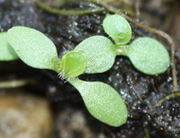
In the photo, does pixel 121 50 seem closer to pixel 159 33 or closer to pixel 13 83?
pixel 159 33

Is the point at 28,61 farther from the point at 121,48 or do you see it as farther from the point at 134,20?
the point at 134,20

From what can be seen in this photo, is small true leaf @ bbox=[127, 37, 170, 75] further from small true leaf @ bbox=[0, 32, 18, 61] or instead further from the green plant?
small true leaf @ bbox=[0, 32, 18, 61]

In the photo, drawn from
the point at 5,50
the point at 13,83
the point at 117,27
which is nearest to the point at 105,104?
the point at 117,27

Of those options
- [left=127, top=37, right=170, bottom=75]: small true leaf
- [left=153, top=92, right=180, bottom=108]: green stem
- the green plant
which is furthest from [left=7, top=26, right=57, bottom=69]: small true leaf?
[left=153, top=92, right=180, bottom=108]: green stem

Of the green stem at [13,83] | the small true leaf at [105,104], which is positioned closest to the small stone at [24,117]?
the green stem at [13,83]

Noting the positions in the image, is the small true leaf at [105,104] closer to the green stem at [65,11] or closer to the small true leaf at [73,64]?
the small true leaf at [73,64]
